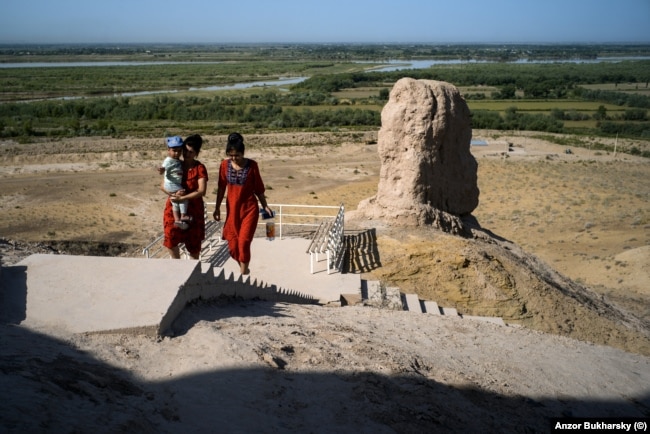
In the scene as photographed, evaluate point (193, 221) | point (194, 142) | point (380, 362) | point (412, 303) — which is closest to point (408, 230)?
point (412, 303)

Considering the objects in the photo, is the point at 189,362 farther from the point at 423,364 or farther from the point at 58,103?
the point at 58,103

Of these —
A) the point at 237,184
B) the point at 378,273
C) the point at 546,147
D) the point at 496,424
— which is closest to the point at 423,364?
the point at 496,424

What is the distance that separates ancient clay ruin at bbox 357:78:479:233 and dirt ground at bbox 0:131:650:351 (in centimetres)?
95

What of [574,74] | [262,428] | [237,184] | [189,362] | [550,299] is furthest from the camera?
[574,74]

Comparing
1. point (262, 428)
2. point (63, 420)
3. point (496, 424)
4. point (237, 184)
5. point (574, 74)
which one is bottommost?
point (496, 424)

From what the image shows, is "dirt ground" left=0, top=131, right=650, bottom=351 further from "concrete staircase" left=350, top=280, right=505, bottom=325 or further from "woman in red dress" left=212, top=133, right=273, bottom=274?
"woman in red dress" left=212, top=133, right=273, bottom=274

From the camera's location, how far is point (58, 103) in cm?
6669

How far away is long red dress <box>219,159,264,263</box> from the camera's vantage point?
775cm

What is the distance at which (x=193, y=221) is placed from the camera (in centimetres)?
756

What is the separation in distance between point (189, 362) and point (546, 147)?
45.2 meters

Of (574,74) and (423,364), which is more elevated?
(574,74)

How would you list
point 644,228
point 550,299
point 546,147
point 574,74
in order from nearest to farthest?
point 550,299, point 644,228, point 546,147, point 574,74

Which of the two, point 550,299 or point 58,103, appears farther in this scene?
point 58,103

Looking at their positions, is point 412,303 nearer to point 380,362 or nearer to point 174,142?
point 380,362
